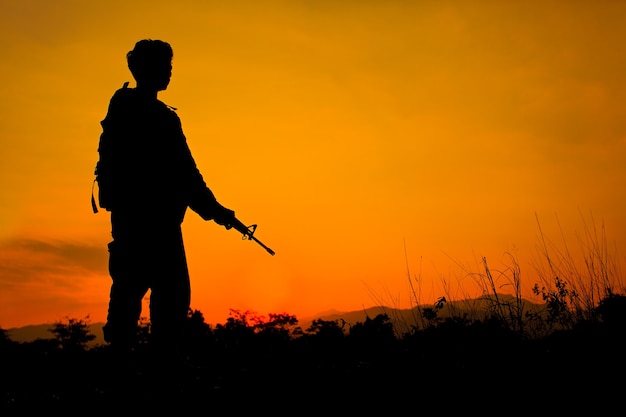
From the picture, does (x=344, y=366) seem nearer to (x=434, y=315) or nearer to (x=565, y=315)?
(x=434, y=315)

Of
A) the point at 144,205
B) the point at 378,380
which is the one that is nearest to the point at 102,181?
the point at 144,205

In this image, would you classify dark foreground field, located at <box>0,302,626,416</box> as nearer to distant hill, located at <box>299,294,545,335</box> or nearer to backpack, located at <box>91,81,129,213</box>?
distant hill, located at <box>299,294,545,335</box>

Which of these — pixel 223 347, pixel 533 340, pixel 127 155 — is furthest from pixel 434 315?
pixel 127 155

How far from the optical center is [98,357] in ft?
19.6

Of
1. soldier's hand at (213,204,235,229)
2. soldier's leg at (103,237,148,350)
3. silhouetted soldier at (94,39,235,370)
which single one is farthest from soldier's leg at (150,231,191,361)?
soldier's hand at (213,204,235,229)

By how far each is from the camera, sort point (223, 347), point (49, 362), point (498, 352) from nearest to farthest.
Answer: point (498, 352) → point (49, 362) → point (223, 347)

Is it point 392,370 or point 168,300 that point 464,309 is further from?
point 168,300

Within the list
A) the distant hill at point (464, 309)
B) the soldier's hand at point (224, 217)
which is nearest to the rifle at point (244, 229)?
the soldier's hand at point (224, 217)

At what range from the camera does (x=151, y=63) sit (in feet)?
12.5

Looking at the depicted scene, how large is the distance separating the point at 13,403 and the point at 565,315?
5362mm

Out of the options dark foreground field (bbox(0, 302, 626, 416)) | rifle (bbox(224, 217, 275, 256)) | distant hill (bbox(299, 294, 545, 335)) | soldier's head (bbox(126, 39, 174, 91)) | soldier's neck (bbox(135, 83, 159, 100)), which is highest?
soldier's head (bbox(126, 39, 174, 91))

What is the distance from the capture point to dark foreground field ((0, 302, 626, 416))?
3.31 meters

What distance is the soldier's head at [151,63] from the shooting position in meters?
3.79

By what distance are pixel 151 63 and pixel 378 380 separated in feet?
9.76
